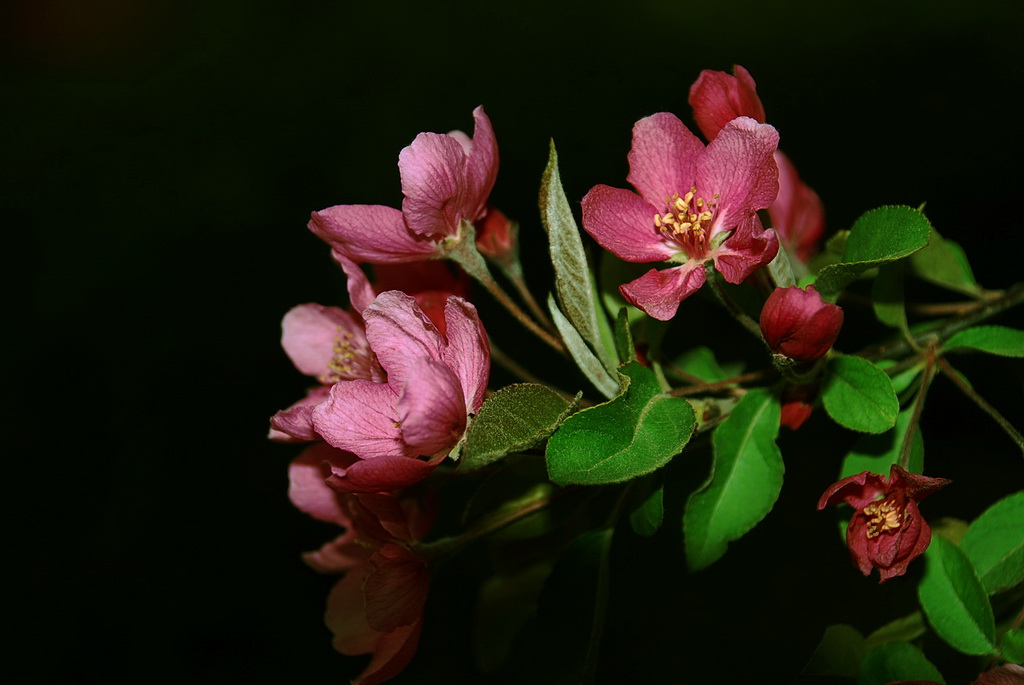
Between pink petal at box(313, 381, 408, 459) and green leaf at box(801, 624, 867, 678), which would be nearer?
pink petal at box(313, 381, 408, 459)

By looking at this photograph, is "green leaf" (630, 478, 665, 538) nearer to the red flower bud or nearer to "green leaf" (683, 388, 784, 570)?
"green leaf" (683, 388, 784, 570)

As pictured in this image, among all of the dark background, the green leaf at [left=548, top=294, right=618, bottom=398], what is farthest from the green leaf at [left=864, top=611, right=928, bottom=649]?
the dark background

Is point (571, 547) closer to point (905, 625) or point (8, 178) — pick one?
point (905, 625)

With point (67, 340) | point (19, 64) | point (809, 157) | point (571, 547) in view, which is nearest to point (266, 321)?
point (67, 340)

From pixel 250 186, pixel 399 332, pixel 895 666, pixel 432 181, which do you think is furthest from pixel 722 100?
pixel 250 186

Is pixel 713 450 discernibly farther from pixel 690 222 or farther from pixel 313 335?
pixel 313 335

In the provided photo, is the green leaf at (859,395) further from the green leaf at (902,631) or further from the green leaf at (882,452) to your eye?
the green leaf at (902,631)
